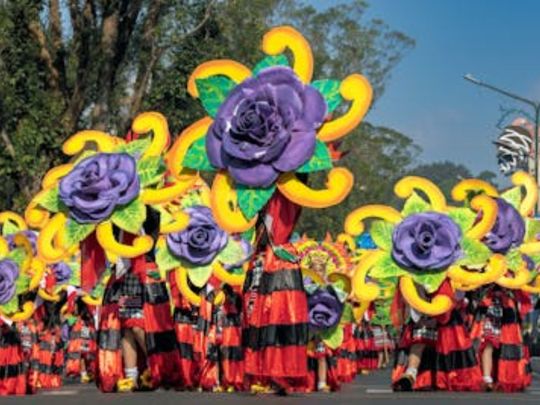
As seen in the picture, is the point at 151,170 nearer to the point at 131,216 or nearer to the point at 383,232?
the point at 131,216

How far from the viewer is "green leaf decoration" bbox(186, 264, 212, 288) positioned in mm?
16688

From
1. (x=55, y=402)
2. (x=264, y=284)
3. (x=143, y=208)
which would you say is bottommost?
(x=55, y=402)

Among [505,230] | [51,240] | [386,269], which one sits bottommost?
[386,269]

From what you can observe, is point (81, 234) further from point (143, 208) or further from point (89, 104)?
point (89, 104)

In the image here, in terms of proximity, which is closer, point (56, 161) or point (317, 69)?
point (56, 161)

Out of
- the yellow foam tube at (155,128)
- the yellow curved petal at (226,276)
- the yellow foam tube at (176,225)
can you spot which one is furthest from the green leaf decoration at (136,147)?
the yellow curved petal at (226,276)

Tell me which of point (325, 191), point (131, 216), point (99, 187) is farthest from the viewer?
point (99, 187)

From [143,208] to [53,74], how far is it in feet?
54.1

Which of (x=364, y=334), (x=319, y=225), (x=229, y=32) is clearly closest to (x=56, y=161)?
(x=364, y=334)

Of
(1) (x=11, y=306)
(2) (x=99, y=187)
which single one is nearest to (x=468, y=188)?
(2) (x=99, y=187)

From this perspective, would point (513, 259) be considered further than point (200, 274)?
Yes

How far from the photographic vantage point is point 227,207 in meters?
11.9

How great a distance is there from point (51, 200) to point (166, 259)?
3202mm

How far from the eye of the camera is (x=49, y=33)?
29.8 meters
